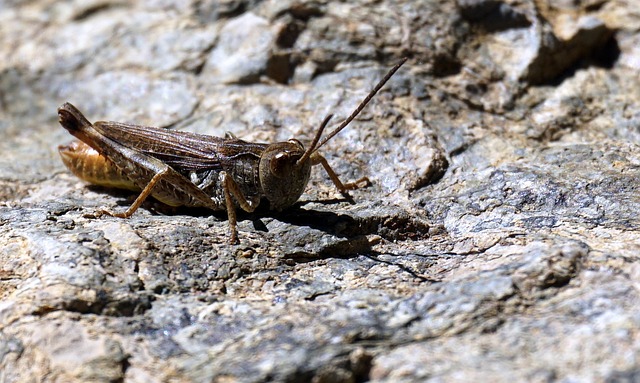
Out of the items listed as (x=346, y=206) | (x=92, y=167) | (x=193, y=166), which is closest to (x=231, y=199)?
(x=193, y=166)

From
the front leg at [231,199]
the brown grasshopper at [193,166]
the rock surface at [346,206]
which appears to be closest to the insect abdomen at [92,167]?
the brown grasshopper at [193,166]

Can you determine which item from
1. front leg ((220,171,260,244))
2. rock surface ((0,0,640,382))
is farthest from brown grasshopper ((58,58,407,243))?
rock surface ((0,0,640,382))

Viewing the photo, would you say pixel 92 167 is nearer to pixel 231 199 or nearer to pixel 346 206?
pixel 231 199

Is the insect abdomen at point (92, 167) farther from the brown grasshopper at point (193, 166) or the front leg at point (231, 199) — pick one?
the front leg at point (231, 199)

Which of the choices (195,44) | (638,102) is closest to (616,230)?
(638,102)

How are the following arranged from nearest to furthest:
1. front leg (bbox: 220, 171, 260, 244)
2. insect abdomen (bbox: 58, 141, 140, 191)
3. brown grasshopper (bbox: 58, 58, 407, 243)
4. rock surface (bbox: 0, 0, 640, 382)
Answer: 1. rock surface (bbox: 0, 0, 640, 382)
2. front leg (bbox: 220, 171, 260, 244)
3. brown grasshopper (bbox: 58, 58, 407, 243)
4. insect abdomen (bbox: 58, 141, 140, 191)

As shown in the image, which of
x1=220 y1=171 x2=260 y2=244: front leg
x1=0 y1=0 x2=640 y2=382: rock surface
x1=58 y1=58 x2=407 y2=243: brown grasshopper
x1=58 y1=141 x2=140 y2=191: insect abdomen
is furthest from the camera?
x1=58 y1=141 x2=140 y2=191: insect abdomen

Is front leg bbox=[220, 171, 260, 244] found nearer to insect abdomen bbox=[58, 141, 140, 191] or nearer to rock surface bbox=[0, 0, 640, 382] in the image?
rock surface bbox=[0, 0, 640, 382]
